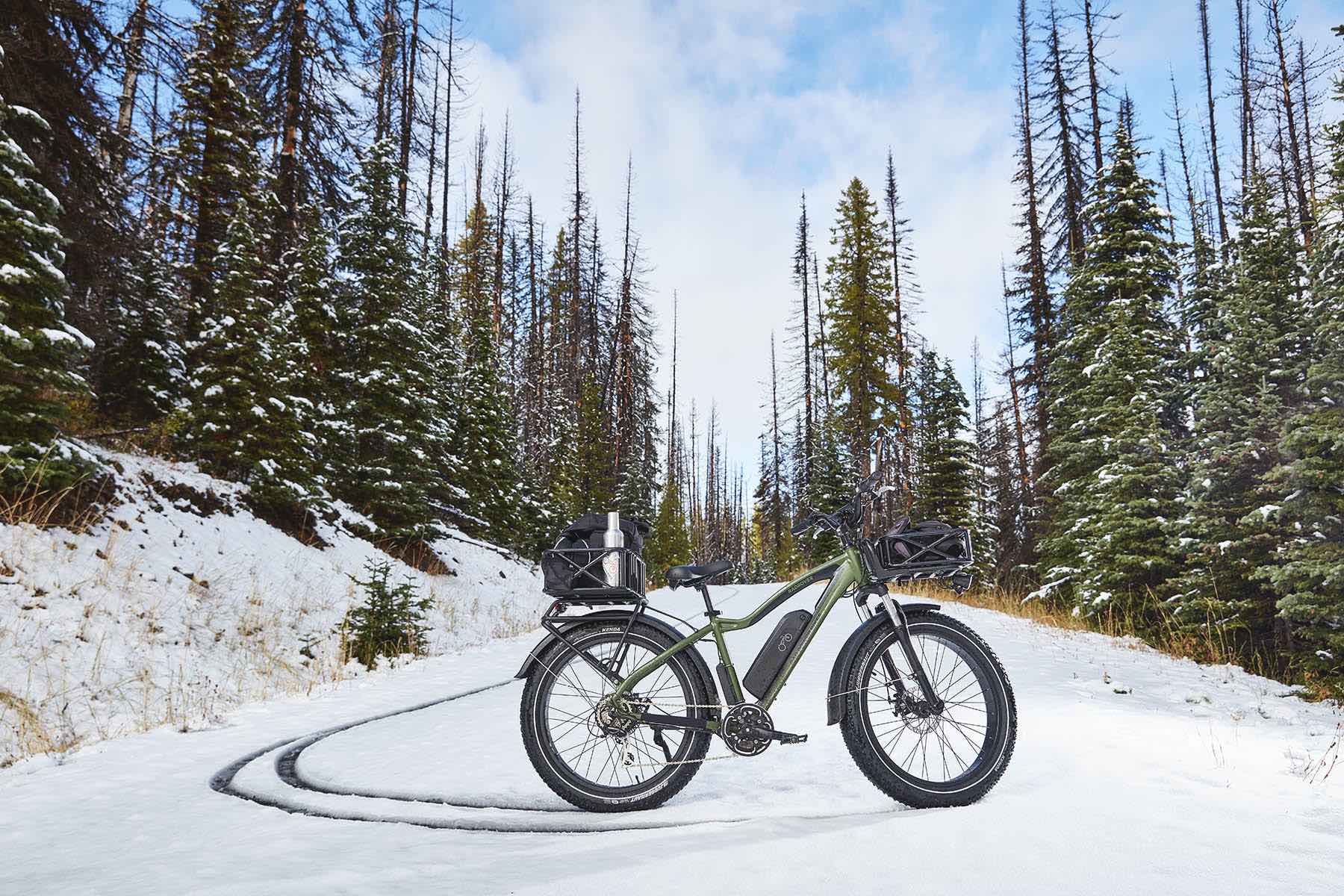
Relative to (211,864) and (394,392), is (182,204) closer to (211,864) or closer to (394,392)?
(394,392)

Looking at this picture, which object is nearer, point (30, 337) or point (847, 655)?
point (847, 655)

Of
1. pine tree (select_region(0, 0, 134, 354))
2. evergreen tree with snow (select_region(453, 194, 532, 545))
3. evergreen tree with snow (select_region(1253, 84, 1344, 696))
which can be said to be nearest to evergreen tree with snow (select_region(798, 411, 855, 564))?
evergreen tree with snow (select_region(453, 194, 532, 545))

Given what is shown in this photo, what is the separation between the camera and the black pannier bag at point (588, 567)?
128 inches

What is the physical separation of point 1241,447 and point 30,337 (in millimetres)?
15147

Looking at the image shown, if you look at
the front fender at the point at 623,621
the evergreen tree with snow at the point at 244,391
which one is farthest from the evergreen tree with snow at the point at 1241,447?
the evergreen tree with snow at the point at 244,391

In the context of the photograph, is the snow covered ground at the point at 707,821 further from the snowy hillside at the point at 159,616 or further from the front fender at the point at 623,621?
the snowy hillside at the point at 159,616

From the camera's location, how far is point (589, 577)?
129 inches

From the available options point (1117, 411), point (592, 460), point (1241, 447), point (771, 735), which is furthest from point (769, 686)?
point (592, 460)

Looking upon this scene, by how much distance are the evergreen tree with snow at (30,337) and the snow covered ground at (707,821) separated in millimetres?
4902

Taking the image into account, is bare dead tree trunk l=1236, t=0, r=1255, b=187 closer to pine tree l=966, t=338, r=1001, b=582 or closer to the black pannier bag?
pine tree l=966, t=338, r=1001, b=582

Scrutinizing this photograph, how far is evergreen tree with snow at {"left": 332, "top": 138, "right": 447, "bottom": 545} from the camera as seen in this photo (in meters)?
16.6

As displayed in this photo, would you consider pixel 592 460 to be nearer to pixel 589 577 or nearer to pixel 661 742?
pixel 589 577

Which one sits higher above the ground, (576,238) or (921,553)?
(576,238)

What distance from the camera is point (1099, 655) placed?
26.7 feet
